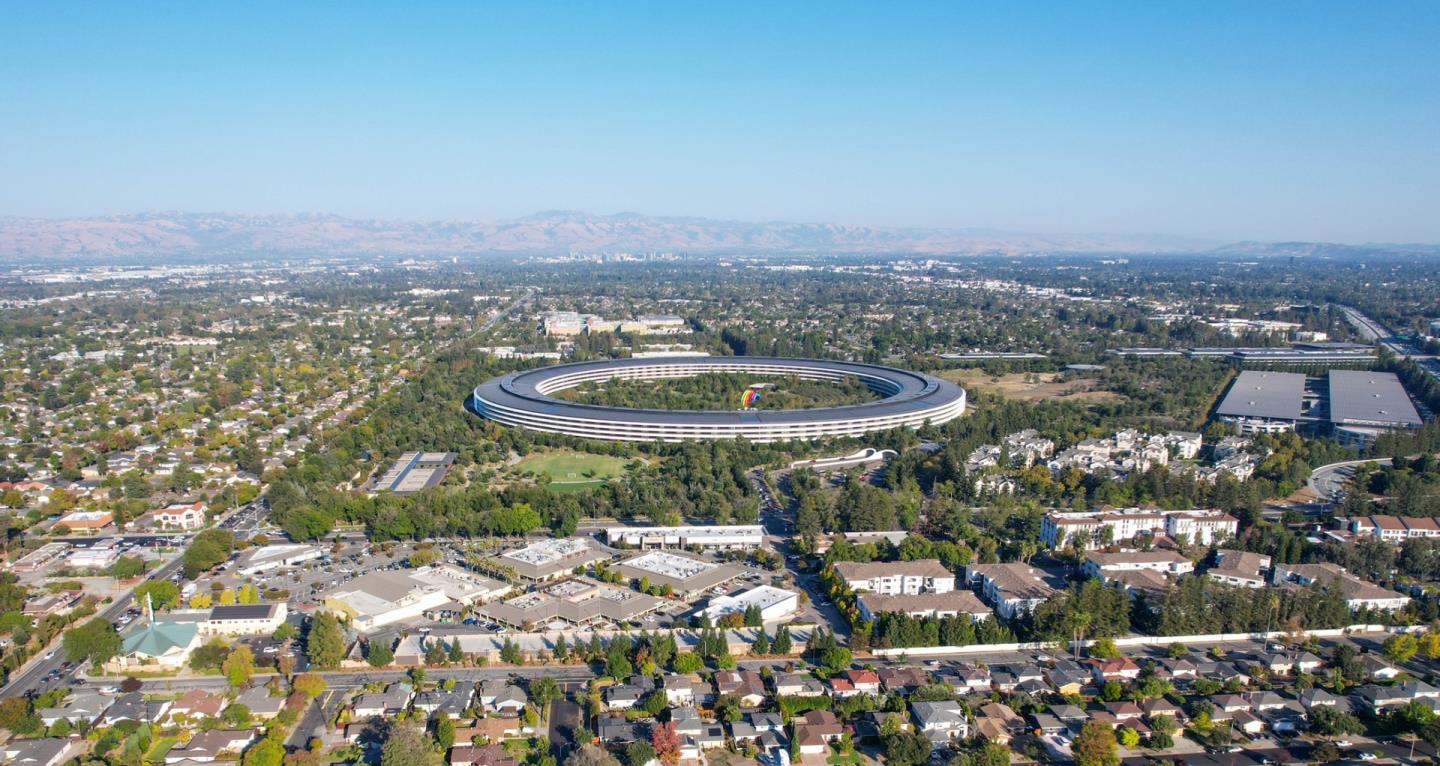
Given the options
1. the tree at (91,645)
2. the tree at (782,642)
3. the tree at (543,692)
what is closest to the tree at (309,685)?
the tree at (543,692)

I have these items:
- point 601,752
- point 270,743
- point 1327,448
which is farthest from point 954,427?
point 270,743

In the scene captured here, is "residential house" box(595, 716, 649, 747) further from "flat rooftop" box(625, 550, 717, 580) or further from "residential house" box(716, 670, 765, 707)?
"flat rooftop" box(625, 550, 717, 580)

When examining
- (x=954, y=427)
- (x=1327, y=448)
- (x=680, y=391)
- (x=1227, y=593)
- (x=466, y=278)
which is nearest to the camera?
(x=1227, y=593)

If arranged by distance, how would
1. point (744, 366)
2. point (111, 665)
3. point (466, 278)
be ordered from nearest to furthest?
1. point (111, 665)
2. point (744, 366)
3. point (466, 278)

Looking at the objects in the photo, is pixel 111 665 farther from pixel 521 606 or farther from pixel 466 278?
pixel 466 278

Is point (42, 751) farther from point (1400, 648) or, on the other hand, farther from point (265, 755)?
point (1400, 648)

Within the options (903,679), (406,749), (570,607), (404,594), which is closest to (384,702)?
(406,749)

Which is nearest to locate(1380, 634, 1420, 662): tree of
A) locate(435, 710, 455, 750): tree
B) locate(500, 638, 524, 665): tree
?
locate(500, 638, 524, 665): tree

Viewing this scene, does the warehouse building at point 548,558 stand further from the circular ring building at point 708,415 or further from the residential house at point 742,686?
the circular ring building at point 708,415
